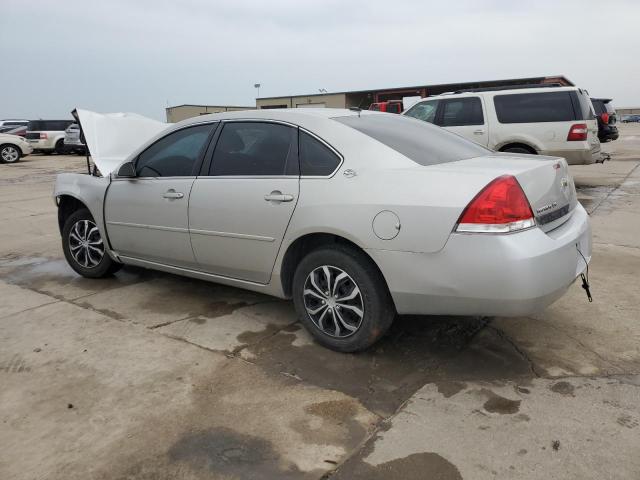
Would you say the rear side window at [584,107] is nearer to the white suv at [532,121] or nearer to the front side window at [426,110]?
the white suv at [532,121]

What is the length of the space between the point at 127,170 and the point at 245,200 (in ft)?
4.47

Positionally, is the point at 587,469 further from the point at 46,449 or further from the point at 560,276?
the point at 46,449

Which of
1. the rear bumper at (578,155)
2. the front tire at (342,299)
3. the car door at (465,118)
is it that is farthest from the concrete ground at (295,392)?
the car door at (465,118)

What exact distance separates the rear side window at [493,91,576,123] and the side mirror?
7212 mm

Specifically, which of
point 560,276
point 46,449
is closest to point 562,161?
point 560,276

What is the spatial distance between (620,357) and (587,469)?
1.29 metres

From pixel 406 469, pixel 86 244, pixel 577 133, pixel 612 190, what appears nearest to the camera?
pixel 406 469

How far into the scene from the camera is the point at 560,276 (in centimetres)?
293

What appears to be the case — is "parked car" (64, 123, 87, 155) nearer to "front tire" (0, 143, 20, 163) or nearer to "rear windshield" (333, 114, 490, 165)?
"front tire" (0, 143, 20, 163)

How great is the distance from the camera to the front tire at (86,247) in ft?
16.3

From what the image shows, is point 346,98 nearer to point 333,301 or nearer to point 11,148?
point 11,148

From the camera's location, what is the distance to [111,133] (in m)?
5.57

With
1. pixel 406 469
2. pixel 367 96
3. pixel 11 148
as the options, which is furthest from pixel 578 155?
pixel 367 96

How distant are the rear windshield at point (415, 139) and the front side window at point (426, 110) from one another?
647 cm
